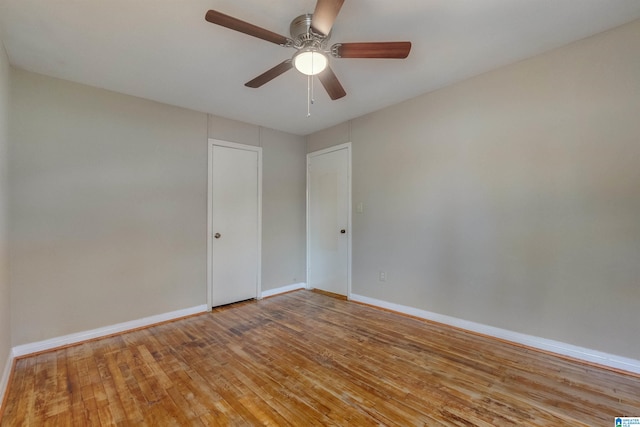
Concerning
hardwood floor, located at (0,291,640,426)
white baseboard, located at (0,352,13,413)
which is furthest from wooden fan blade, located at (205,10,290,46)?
white baseboard, located at (0,352,13,413)

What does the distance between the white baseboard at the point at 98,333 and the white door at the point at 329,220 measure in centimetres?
174

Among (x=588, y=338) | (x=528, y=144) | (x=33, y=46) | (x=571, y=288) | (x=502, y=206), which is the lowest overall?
(x=588, y=338)

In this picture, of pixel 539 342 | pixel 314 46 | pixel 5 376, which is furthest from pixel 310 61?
pixel 5 376

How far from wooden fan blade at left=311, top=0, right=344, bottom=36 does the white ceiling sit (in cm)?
30

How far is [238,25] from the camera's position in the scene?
5.08 ft

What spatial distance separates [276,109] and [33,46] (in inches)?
82.7

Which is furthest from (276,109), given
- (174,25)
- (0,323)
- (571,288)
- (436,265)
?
(571,288)

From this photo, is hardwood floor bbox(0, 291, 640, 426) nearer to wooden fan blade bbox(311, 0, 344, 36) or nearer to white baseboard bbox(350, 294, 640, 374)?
white baseboard bbox(350, 294, 640, 374)

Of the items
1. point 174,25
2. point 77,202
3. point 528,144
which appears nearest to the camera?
point 174,25

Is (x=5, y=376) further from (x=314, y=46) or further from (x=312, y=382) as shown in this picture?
(x=314, y=46)

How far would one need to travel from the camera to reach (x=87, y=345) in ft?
8.45

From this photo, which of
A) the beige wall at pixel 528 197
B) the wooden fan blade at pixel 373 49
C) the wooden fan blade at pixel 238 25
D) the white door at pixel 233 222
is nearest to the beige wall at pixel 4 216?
the white door at pixel 233 222

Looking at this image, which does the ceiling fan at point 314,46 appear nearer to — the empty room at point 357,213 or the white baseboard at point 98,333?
the empty room at point 357,213

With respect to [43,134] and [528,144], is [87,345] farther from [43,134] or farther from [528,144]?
[528,144]
